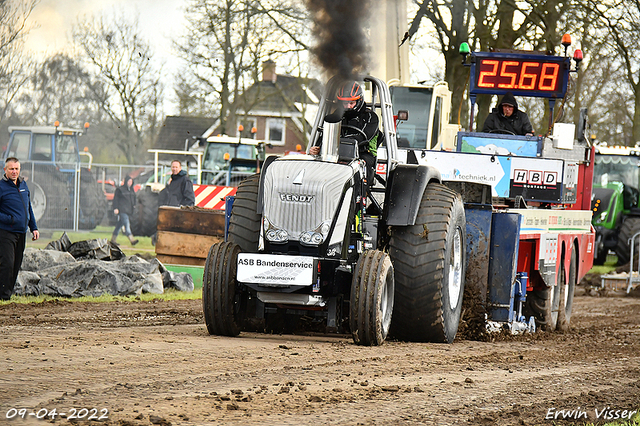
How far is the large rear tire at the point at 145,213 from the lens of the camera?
24608 mm

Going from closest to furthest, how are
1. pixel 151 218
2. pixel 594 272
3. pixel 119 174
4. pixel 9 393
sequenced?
pixel 9 393 → pixel 594 272 → pixel 151 218 → pixel 119 174

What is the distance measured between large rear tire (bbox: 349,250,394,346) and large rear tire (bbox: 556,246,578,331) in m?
4.52

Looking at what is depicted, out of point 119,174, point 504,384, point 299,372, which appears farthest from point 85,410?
point 119,174

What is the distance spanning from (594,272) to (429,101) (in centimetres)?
708

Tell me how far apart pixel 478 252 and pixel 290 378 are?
3.89 m

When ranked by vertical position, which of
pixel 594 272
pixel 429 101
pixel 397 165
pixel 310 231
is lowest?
pixel 594 272

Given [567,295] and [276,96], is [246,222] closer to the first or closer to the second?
[567,295]

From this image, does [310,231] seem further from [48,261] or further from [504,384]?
[48,261]

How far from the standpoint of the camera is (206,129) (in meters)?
57.8

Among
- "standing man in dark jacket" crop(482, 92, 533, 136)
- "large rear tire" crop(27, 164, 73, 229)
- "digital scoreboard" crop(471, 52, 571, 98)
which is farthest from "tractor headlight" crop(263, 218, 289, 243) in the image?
"large rear tire" crop(27, 164, 73, 229)

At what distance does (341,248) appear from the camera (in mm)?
7020

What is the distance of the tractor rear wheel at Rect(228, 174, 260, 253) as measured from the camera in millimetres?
7496

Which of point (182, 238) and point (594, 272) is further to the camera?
point (594, 272)

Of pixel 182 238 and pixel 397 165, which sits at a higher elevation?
pixel 397 165
